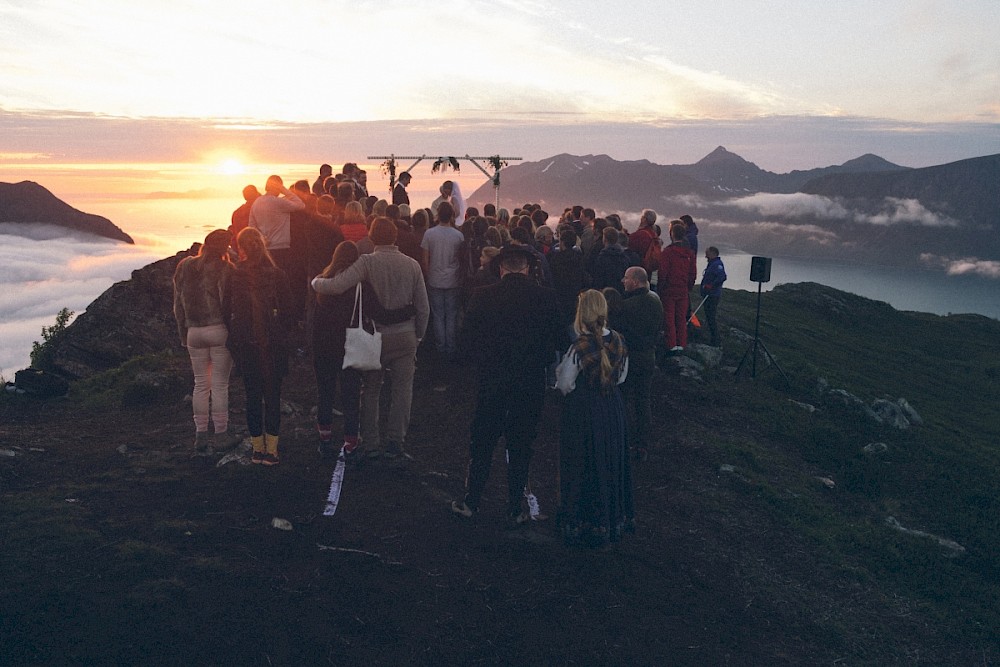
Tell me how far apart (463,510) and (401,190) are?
28.7 ft

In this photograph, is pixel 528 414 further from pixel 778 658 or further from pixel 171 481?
pixel 171 481

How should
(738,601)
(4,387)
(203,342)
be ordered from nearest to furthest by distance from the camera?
1. (738,601)
2. (203,342)
3. (4,387)

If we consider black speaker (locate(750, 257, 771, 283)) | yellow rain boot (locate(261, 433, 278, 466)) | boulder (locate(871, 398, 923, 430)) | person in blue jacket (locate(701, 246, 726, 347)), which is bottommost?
boulder (locate(871, 398, 923, 430))

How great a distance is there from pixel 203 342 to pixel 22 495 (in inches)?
92.3

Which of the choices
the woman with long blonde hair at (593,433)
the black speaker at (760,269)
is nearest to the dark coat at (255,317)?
the woman with long blonde hair at (593,433)

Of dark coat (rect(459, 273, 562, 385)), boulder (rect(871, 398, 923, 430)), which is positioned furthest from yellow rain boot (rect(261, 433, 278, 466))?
boulder (rect(871, 398, 923, 430))

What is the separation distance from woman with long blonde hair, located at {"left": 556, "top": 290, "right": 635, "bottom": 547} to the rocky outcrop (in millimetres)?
10109

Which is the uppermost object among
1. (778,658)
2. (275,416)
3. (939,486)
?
(275,416)

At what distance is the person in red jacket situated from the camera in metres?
12.8

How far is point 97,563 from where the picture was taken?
Answer: 19.1ft

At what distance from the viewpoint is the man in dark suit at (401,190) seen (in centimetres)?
1399

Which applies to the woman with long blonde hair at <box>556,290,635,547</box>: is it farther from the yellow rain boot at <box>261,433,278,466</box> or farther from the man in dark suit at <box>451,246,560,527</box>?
the yellow rain boot at <box>261,433,278,466</box>

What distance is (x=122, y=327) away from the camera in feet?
45.9

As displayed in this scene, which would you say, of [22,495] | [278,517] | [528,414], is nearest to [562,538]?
[528,414]
